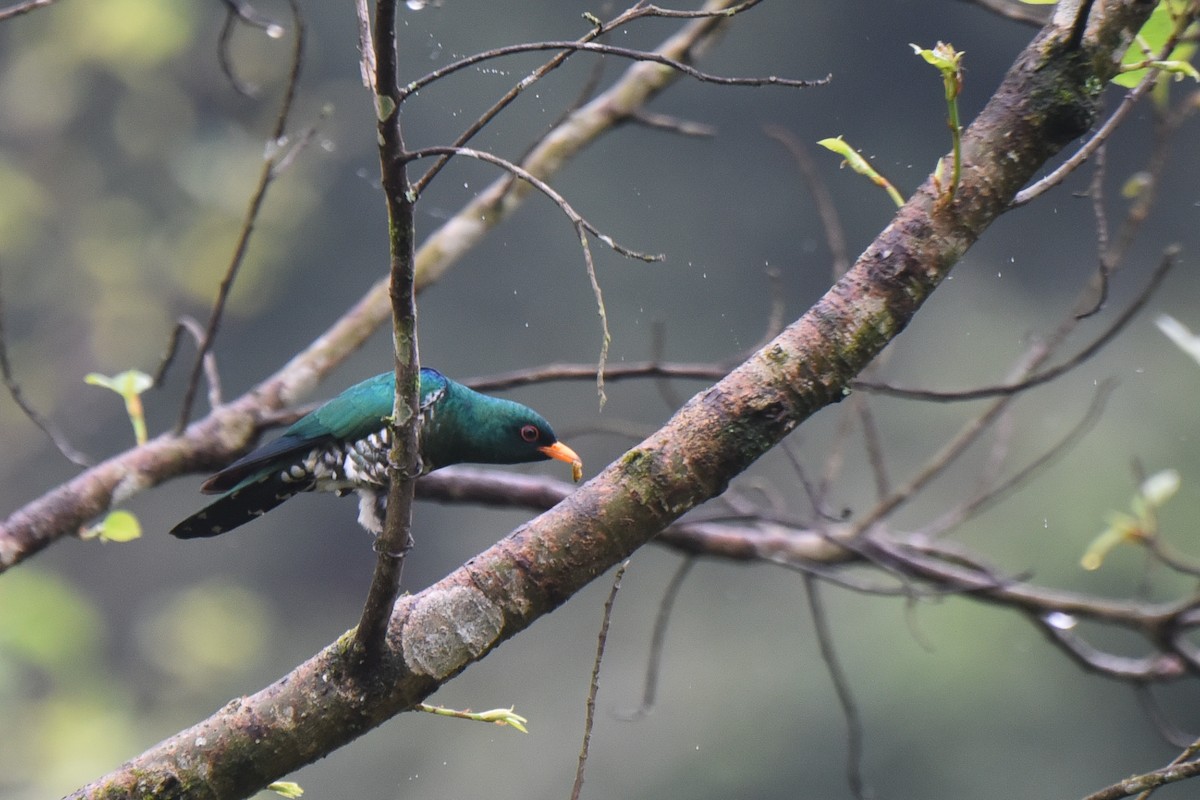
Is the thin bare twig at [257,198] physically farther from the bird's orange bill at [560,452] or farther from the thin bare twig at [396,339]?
the thin bare twig at [396,339]

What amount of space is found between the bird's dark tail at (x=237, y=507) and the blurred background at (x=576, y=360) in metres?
2.89

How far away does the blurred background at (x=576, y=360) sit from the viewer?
549cm

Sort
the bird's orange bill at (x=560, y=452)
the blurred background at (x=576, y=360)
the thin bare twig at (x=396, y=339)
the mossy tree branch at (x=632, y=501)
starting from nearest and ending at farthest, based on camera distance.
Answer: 1. the thin bare twig at (x=396, y=339)
2. the mossy tree branch at (x=632, y=501)
3. the bird's orange bill at (x=560, y=452)
4. the blurred background at (x=576, y=360)

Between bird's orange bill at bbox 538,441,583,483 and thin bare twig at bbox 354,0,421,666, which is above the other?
thin bare twig at bbox 354,0,421,666

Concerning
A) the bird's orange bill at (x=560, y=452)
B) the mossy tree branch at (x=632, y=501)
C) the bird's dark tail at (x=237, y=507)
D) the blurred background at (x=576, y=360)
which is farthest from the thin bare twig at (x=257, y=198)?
the blurred background at (x=576, y=360)

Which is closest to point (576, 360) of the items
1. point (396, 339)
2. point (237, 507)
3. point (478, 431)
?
point (478, 431)

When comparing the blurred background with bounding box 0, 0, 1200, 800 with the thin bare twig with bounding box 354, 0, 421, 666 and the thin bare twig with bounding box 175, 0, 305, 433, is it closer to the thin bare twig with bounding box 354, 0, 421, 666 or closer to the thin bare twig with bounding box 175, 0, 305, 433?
the thin bare twig with bounding box 175, 0, 305, 433

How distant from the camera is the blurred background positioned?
549 centimetres

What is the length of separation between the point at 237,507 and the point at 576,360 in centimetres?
356

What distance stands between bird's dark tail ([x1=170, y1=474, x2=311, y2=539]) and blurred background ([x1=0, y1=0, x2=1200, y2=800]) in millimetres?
2894

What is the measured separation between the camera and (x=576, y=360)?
5.72m

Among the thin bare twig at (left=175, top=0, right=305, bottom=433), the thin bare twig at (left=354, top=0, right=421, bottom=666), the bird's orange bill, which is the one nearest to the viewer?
the thin bare twig at (left=354, top=0, right=421, bottom=666)

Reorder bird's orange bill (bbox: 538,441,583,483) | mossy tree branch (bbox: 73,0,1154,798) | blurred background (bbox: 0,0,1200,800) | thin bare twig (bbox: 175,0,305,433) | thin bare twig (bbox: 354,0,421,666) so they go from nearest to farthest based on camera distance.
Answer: thin bare twig (bbox: 354,0,421,666) < mossy tree branch (bbox: 73,0,1154,798) < thin bare twig (bbox: 175,0,305,433) < bird's orange bill (bbox: 538,441,583,483) < blurred background (bbox: 0,0,1200,800)

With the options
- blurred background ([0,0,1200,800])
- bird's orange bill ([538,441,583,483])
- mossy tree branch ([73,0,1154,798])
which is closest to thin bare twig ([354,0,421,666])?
mossy tree branch ([73,0,1154,798])
